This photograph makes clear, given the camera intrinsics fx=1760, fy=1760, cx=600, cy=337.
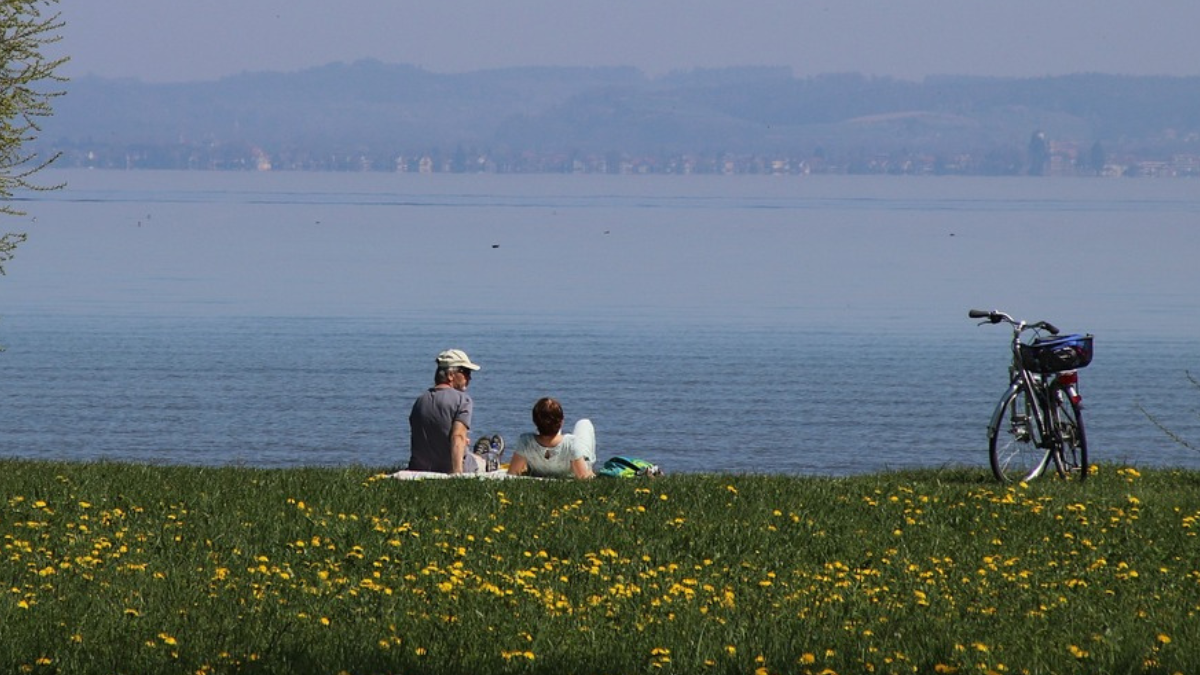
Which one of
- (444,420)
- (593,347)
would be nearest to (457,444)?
(444,420)

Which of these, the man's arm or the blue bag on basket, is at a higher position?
the man's arm

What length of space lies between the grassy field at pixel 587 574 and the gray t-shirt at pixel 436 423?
654 mm

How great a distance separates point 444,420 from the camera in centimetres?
1571

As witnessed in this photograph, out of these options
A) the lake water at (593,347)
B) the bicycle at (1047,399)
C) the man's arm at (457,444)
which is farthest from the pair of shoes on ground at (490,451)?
the lake water at (593,347)

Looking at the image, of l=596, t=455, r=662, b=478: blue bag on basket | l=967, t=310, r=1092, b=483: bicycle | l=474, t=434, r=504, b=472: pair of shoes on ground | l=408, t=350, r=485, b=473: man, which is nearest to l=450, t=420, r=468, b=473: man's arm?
l=408, t=350, r=485, b=473: man

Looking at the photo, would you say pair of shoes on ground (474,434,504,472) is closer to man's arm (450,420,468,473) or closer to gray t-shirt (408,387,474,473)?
gray t-shirt (408,387,474,473)

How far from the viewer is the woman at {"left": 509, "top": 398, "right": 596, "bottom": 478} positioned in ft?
51.5

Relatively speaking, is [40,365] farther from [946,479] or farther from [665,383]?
[946,479]

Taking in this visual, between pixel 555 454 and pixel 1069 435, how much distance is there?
497 centimetres

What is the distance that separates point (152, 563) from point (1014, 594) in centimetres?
561

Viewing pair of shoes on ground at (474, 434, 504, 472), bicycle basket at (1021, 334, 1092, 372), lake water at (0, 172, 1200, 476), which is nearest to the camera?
bicycle basket at (1021, 334, 1092, 372)

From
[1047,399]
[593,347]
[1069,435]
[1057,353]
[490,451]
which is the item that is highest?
A: [1057,353]

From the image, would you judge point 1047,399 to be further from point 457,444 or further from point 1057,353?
point 457,444

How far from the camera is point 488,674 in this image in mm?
8719
